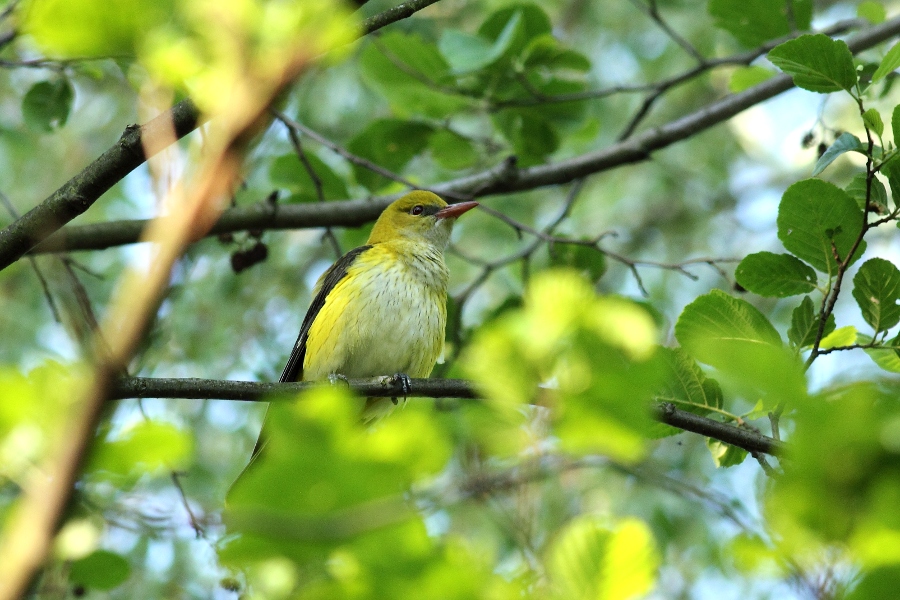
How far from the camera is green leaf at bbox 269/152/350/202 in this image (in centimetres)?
509

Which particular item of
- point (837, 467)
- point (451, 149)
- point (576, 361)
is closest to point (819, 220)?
point (837, 467)

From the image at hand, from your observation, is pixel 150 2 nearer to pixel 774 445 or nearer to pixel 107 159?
pixel 107 159

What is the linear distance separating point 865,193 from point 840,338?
18.6 inches

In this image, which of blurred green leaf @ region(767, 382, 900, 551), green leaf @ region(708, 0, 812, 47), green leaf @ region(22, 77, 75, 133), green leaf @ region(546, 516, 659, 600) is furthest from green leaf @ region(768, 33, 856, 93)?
green leaf @ region(22, 77, 75, 133)

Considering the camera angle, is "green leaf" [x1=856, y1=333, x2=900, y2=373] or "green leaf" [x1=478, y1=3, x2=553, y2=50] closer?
"green leaf" [x1=856, y1=333, x2=900, y2=373]

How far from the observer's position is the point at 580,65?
16.6ft

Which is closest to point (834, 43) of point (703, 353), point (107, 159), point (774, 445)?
point (774, 445)

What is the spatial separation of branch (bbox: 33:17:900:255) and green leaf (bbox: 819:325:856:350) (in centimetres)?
239

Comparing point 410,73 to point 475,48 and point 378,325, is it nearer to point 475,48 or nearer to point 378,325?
point 475,48

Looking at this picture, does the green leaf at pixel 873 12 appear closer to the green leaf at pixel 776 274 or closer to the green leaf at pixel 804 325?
the green leaf at pixel 776 274

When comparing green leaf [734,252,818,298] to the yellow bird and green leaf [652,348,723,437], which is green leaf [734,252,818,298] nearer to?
green leaf [652,348,723,437]

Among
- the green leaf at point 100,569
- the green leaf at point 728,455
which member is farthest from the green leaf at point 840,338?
the green leaf at point 100,569

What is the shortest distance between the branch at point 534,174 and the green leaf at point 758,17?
273mm

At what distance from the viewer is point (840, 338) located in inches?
114
